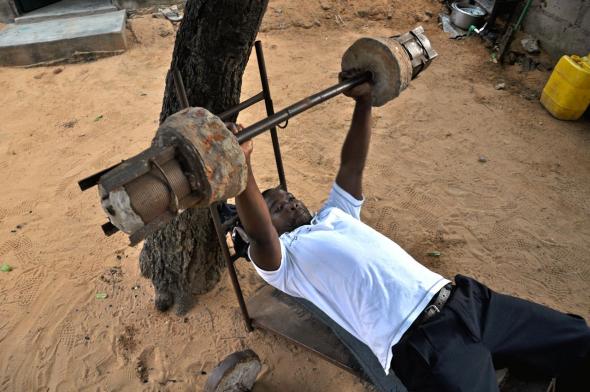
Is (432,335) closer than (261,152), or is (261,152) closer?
(432,335)

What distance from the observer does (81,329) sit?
3.32 meters

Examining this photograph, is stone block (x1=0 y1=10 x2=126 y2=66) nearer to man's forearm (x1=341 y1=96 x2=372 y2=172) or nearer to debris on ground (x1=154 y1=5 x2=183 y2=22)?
debris on ground (x1=154 y1=5 x2=183 y2=22)

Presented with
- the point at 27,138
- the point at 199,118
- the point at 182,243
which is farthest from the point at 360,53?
the point at 27,138

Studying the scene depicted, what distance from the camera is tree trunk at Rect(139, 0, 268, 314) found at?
2438 millimetres

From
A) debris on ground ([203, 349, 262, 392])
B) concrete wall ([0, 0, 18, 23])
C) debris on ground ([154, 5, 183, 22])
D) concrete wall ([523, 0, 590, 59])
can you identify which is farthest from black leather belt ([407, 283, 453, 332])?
concrete wall ([0, 0, 18, 23])

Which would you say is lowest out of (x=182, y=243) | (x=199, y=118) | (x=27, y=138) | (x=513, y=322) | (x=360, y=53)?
(x=27, y=138)

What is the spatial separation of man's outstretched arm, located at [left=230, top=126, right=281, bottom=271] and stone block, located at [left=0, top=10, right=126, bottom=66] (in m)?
7.02

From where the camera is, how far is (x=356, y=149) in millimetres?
2852

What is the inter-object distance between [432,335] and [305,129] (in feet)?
13.2

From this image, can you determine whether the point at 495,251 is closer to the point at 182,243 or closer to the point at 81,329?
the point at 182,243

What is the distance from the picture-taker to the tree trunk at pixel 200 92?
2438 mm

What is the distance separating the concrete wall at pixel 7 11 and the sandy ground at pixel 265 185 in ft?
5.79

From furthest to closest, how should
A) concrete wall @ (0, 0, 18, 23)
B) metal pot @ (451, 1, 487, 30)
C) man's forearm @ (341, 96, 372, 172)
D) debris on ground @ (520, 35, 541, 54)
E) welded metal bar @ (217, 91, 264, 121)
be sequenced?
concrete wall @ (0, 0, 18, 23)
metal pot @ (451, 1, 487, 30)
debris on ground @ (520, 35, 541, 54)
man's forearm @ (341, 96, 372, 172)
welded metal bar @ (217, 91, 264, 121)

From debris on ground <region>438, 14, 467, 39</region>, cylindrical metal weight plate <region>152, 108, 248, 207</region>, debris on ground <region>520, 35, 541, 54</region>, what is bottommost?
debris on ground <region>438, 14, 467, 39</region>
